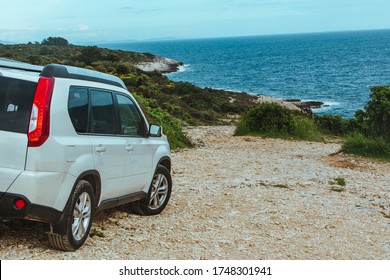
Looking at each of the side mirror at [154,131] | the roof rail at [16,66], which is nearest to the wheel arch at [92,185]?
the roof rail at [16,66]

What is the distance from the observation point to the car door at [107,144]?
250 inches

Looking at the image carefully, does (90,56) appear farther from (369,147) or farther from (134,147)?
(134,147)

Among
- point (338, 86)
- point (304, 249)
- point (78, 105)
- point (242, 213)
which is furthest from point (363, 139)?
point (338, 86)

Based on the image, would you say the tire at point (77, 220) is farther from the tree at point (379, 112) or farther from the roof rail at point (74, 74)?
the tree at point (379, 112)

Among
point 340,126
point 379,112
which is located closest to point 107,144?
point 379,112

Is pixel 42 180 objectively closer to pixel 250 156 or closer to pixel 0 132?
pixel 0 132

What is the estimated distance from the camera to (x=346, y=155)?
1822 centimetres

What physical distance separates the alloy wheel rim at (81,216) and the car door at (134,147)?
3.12 feet

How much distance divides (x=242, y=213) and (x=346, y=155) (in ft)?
31.3

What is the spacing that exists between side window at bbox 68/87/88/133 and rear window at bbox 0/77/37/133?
45cm

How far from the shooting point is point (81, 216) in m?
6.18

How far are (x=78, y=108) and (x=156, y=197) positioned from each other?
2815 mm

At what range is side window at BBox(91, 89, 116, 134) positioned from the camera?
6430mm

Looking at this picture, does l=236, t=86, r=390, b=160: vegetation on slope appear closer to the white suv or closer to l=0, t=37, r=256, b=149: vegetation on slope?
l=0, t=37, r=256, b=149: vegetation on slope
